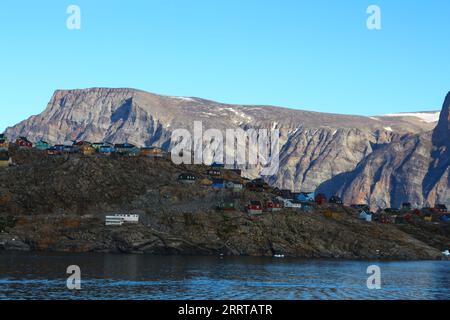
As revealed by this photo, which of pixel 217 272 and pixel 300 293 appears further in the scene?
pixel 217 272

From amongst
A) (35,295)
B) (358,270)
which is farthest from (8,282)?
(358,270)
